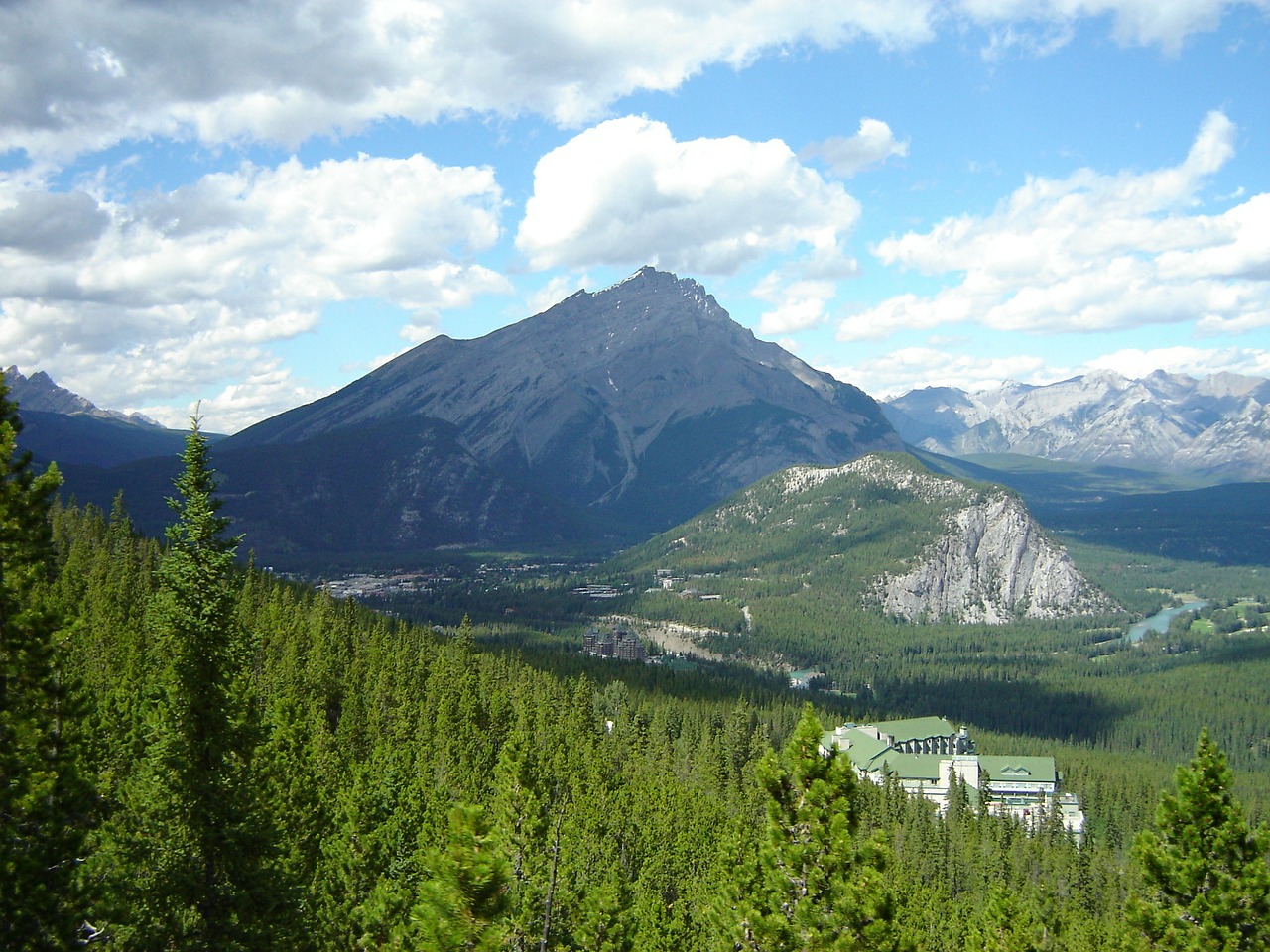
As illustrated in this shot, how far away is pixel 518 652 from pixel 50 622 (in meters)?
144

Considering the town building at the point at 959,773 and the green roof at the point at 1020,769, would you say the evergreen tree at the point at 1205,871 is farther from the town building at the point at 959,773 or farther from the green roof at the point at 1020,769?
the green roof at the point at 1020,769

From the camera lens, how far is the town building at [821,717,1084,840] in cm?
12888

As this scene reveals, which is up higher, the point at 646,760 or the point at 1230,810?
the point at 1230,810

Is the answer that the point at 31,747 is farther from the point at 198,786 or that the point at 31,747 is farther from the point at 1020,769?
the point at 1020,769

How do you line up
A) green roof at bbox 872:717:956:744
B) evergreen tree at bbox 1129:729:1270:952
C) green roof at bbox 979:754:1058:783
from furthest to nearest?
green roof at bbox 872:717:956:744, green roof at bbox 979:754:1058:783, evergreen tree at bbox 1129:729:1270:952

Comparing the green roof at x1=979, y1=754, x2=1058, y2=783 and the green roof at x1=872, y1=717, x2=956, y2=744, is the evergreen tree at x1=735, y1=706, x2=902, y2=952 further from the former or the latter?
the green roof at x1=872, y1=717, x2=956, y2=744

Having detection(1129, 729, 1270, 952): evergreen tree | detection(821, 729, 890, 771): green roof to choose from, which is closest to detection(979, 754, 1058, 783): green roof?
detection(821, 729, 890, 771): green roof

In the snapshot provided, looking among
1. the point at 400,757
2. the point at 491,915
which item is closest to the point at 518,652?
the point at 400,757

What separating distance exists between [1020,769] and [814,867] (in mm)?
127385

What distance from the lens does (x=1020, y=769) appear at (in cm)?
14038

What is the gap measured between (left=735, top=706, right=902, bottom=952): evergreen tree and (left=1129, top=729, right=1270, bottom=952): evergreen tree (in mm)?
9032

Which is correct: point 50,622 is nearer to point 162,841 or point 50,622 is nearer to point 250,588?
point 162,841

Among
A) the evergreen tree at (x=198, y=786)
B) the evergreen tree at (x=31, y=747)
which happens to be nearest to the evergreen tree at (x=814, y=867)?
the evergreen tree at (x=198, y=786)

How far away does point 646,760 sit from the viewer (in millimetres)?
107750
